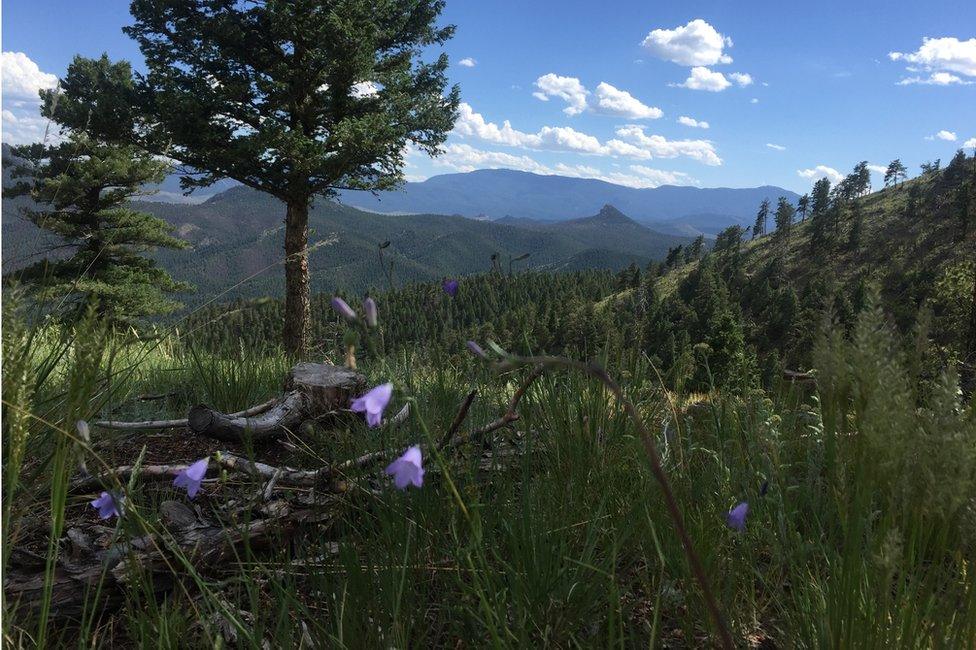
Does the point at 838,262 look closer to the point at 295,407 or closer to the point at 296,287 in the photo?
the point at 296,287

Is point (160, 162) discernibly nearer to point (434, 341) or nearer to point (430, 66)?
point (434, 341)

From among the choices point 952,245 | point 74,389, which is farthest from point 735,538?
point 952,245

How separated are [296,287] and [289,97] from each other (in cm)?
543

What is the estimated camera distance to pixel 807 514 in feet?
7.14

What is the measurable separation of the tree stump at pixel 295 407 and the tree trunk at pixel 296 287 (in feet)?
42.8

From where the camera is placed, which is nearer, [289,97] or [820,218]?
[289,97]

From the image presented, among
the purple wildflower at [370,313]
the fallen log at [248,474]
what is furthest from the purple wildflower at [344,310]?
the fallen log at [248,474]

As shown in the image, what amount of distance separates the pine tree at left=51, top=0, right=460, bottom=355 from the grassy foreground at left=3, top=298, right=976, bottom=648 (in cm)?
1220

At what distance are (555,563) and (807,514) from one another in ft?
3.93

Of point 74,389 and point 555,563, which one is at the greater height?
point 74,389

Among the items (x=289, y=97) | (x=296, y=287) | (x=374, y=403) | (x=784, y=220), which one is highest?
(x=784, y=220)

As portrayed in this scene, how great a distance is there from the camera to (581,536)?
76.9 inches

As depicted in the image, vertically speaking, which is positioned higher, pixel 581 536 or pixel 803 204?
pixel 803 204

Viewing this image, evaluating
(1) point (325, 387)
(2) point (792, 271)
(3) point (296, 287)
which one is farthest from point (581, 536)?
(2) point (792, 271)
